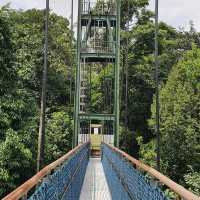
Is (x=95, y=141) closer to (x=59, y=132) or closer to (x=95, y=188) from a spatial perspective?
(x=59, y=132)

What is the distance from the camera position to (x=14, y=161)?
17.6 m

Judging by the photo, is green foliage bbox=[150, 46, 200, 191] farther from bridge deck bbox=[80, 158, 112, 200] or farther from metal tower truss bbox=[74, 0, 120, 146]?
bridge deck bbox=[80, 158, 112, 200]

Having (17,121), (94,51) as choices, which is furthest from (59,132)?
(17,121)

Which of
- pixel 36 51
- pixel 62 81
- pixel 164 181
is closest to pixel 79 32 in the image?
pixel 36 51

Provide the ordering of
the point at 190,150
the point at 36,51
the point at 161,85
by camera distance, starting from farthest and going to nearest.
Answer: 1. the point at 161,85
2. the point at 36,51
3. the point at 190,150

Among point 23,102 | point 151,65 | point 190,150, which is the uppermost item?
point 151,65

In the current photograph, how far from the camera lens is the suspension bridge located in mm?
4547

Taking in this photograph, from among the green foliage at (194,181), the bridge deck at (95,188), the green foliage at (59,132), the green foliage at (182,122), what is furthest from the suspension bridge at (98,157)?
the green foliage at (194,181)

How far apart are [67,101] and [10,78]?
60.3 feet

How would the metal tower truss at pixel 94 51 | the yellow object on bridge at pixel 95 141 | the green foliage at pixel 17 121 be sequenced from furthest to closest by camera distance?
the yellow object on bridge at pixel 95 141 < the metal tower truss at pixel 94 51 < the green foliage at pixel 17 121

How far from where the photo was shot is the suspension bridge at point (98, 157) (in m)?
4.55

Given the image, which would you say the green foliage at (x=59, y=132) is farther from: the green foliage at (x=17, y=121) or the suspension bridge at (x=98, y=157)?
the suspension bridge at (x=98, y=157)

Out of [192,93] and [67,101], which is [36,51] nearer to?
[67,101]

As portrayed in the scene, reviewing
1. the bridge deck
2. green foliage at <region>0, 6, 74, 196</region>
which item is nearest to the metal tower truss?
green foliage at <region>0, 6, 74, 196</region>
